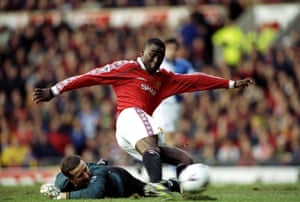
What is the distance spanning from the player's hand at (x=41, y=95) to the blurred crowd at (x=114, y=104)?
839 cm

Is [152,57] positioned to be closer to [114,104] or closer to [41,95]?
[41,95]

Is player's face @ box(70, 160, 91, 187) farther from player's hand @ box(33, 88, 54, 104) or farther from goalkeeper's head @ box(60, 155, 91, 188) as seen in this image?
player's hand @ box(33, 88, 54, 104)

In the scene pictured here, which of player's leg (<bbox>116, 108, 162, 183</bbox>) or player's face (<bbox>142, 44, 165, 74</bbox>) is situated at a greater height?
player's face (<bbox>142, 44, 165, 74</bbox>)

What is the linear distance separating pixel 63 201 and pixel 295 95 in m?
12.2

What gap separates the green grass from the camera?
1337cm

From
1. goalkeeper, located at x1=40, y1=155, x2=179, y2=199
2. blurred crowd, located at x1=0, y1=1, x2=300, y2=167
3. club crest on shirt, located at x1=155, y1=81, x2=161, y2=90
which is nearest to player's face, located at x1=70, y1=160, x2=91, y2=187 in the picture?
goalkeeper, located at x1=40, y1=155, x2=179, y2=199

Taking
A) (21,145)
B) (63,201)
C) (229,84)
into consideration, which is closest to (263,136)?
(21,145)

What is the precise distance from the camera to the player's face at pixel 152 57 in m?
13.9

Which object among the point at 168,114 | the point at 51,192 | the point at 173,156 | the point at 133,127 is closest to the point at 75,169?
the point at 51,192

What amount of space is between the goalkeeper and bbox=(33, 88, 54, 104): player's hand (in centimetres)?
91

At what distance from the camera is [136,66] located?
1399cm

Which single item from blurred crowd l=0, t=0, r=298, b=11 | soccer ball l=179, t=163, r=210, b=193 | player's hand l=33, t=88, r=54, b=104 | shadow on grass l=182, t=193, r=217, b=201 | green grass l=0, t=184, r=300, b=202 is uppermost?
blurred crowd l=0, t=0, r=298, b=11

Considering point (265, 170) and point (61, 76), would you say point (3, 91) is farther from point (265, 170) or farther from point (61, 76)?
point (265, 170)

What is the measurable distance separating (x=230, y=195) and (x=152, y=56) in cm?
238
